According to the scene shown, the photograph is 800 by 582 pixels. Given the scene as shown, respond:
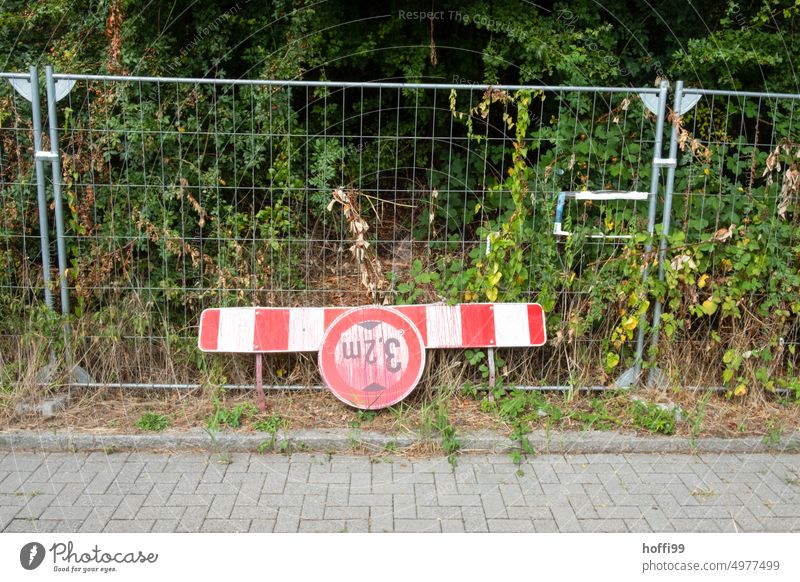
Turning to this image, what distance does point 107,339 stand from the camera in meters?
5.19

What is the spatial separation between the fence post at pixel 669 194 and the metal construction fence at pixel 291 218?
0.5 inches

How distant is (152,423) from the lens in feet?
15.6

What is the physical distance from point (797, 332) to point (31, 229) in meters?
5.58

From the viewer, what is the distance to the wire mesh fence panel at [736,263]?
502cm

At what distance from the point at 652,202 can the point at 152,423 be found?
3.51 metres

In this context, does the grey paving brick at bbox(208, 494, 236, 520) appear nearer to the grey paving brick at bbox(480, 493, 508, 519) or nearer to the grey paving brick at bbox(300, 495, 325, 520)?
the grey paving brick at bbox(300, 495, 325, 520)

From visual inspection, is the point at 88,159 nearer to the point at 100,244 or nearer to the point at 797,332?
the point at 100,244

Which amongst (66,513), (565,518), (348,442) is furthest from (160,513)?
(565,518)

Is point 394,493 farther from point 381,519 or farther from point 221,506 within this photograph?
point 221,506

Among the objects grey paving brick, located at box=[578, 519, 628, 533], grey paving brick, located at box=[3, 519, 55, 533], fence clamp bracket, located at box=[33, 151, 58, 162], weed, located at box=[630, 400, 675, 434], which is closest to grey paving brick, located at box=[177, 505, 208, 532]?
grey paving brick, located at box=[3, 519, 55, 533]

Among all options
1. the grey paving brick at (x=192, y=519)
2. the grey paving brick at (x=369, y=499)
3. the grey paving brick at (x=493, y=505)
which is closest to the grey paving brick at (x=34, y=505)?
the grey paving brick at (x=192, y=519)

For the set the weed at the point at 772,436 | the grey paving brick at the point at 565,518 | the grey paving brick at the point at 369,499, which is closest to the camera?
the grey paving brick at the point at 565,518

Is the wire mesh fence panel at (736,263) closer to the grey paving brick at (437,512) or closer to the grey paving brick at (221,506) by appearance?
the grey paving brick at (437,512)

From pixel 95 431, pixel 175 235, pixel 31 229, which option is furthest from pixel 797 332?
pixel 31 229
